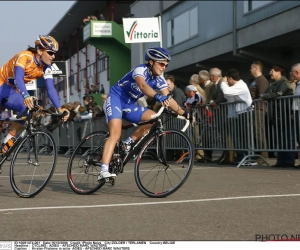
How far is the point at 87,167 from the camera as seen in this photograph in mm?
7992

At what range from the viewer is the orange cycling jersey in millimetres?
8037

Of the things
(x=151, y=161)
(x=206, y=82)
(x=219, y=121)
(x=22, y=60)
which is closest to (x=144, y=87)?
(x=151, y=161)

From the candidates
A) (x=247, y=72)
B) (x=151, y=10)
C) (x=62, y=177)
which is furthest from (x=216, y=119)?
(x=151, y=10)

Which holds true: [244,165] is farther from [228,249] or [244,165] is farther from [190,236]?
[228,249]

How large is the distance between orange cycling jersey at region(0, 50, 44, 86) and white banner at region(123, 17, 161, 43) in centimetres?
953

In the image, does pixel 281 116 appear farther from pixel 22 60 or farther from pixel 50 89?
pixel 22 60

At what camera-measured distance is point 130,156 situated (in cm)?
768

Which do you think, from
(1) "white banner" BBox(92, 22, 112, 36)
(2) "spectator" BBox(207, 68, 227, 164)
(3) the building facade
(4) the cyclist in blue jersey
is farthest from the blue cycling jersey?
(1) "white banner" BBox(92, 22, 112, 36)

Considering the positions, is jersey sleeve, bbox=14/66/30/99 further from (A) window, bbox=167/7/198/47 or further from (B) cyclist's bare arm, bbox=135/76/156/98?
(A) window, bbox=167/7/198/47

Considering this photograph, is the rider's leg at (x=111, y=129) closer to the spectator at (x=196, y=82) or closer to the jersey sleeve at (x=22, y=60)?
the jersey sleeve at (x=22, y=60)

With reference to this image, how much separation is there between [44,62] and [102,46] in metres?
32.8

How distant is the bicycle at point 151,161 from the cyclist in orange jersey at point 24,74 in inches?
24.8

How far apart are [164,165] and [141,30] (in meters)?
10.5

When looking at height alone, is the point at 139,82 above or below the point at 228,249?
above
